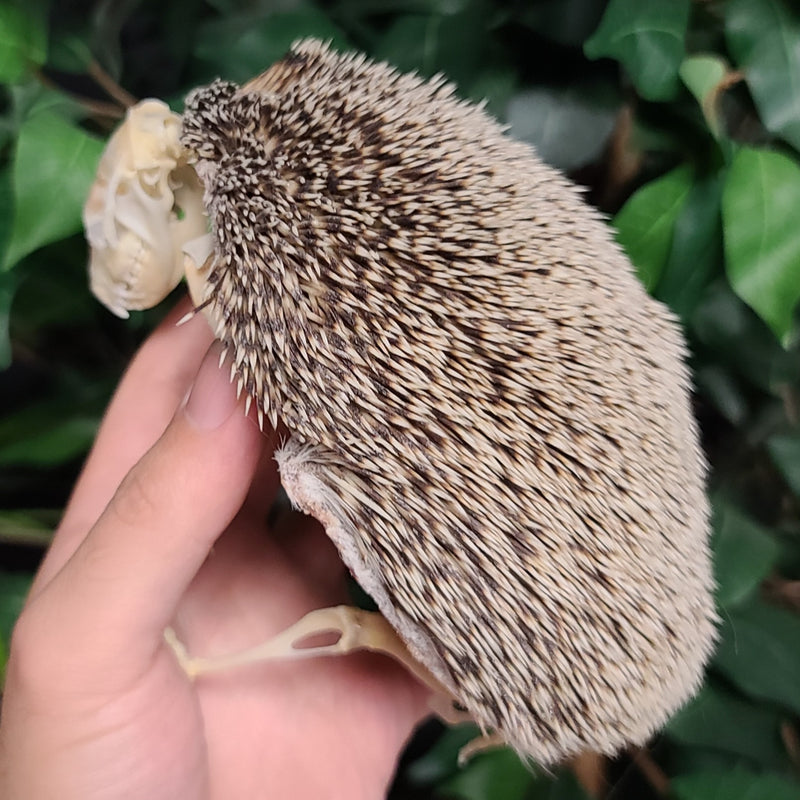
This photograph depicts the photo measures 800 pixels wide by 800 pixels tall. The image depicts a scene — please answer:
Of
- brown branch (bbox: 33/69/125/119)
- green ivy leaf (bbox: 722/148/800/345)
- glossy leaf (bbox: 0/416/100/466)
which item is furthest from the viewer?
glossy leaf (bbox: 0/416/100/466)

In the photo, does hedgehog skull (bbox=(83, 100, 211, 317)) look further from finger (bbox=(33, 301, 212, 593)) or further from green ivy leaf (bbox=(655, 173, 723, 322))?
green ivy leaf (bbox=(655, 173, 723, 322))

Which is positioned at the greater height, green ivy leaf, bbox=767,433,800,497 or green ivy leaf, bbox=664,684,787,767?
green ivy leaf, bbox=767,433,800,497

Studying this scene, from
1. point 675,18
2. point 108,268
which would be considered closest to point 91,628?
point 108,268

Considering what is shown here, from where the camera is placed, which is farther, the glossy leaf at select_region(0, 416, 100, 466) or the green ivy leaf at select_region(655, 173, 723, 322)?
the glossy leaf at select_region(0, 416, 100, 466)

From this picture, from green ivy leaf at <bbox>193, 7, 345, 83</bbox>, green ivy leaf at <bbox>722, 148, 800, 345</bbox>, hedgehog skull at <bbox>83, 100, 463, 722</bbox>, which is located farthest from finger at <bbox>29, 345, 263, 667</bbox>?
green ivy leaf at <bbox>722, 148, 800, 345</bbox>

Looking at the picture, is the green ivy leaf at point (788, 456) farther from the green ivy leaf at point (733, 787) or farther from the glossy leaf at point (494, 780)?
the glossy leaf at point (494, 780)

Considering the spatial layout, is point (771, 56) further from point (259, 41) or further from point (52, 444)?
point (52, 444)

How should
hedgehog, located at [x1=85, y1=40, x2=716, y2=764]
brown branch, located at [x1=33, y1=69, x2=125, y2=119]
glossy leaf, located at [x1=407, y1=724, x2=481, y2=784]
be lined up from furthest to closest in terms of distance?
1. glossy leaf, located at [x1=407, y1=724, x2=481, y2=784]
2. brown branch, located at [x1=33, y1=69, x2=125, y2=119]
3. hedgehog, located at [x1=85, y1=40, x2=716, y2=764]

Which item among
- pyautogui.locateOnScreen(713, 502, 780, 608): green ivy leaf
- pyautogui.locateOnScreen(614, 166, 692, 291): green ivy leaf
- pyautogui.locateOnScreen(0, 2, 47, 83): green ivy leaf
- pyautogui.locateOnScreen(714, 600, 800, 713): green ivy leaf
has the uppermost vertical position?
pyautogui.locateOnScreen(0, 2, 47, 83): green ivy leaf

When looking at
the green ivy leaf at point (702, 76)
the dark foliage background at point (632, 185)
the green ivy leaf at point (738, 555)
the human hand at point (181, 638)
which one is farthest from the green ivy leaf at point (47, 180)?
the green ivy leaf at point (738, 555)

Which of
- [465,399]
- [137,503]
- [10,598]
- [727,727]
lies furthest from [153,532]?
[727,727]

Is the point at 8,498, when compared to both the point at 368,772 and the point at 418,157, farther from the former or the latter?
the point at 418,157
